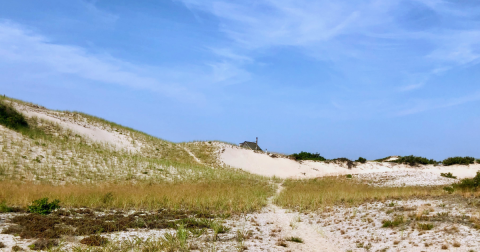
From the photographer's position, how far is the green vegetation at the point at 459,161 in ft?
150

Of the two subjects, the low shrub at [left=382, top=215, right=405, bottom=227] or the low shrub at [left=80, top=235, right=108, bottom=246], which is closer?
the low shrub at [left=80, top=235, right=108, bottom=246]

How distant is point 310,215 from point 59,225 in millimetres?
10182

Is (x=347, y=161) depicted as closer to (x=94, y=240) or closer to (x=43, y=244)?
(x=94, y=240)

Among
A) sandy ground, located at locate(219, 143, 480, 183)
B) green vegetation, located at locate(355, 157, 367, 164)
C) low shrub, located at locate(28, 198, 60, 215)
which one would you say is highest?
green vegetation, located at locate(355, 157, 367, 164)

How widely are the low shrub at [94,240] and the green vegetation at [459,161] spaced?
161 feet

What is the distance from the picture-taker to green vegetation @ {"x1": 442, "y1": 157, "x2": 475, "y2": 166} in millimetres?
45588

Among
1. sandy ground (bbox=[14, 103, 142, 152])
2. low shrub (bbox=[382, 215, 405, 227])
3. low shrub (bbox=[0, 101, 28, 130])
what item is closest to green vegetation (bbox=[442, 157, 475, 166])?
low shrub (bbox=[382, 215, 405, 227])

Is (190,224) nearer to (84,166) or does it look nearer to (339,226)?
(339,226)

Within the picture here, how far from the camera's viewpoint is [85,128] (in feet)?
144

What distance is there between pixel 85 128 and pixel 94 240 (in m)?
37.7

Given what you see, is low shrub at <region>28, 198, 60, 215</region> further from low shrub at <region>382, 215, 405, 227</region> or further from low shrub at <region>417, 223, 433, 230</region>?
low shrub at <region>417, 223, 433, 230</region>

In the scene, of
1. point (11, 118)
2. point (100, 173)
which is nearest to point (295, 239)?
point (100, 173)

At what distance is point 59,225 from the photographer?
11.5 meters

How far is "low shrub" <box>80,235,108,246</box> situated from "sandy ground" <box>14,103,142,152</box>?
1329 inches
